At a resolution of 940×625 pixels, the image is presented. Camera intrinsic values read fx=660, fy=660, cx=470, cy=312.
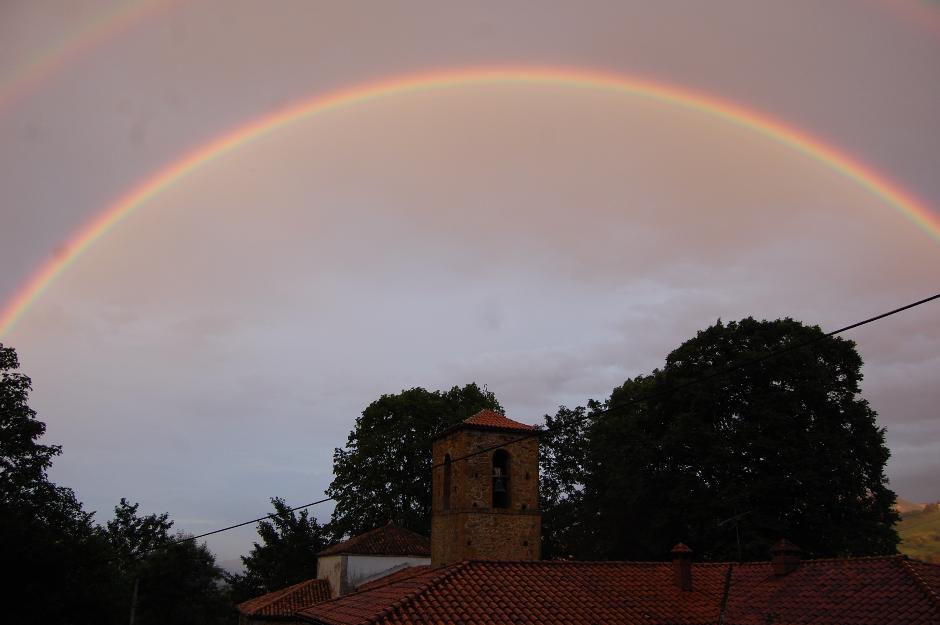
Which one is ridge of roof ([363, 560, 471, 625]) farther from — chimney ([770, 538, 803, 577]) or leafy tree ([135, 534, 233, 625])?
leafy tree ([135, 534, 233, 625])

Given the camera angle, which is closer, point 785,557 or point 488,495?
point 785,557

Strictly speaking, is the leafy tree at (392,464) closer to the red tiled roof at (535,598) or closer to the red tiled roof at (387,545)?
the red tiled roof at (387,545)

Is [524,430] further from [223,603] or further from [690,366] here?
[223,603]

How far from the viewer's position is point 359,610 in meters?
15.7

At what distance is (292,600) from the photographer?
27.8m

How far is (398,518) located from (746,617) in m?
24.0

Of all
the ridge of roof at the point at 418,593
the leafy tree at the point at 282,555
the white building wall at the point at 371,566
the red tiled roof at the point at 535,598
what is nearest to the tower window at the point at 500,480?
the red tiled roof at the point at 535,598

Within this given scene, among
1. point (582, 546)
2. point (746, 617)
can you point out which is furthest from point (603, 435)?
point (746, 617)

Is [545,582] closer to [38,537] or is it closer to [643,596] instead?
[643,596]

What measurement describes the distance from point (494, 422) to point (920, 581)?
36.9ft

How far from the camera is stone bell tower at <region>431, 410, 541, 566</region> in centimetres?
1947

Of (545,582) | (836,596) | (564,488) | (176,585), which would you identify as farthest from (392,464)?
(836,596)

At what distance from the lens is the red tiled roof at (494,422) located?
20281 mm

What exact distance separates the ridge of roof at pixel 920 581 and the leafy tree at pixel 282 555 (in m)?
34.7
